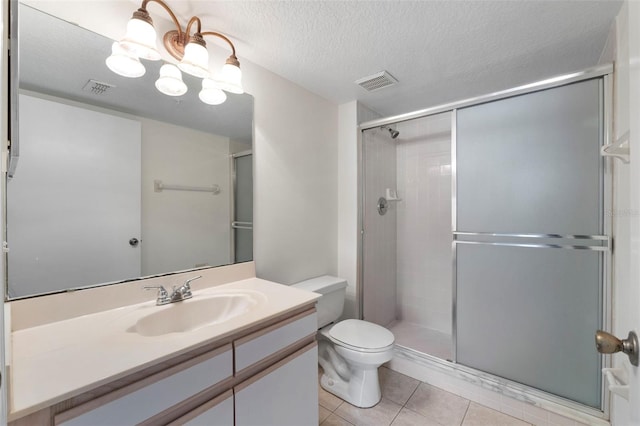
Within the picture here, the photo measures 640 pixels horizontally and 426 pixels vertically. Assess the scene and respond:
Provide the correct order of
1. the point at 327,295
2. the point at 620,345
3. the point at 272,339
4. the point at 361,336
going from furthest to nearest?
1. the point at 327,295
2. the point at 361,336
3. the point at 272,339
4. the point at 620,345

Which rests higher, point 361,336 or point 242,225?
point 242,225

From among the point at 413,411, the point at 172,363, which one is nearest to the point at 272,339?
the point at 172,363

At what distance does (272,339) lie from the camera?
3.63 ft

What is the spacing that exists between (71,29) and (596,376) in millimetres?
3027

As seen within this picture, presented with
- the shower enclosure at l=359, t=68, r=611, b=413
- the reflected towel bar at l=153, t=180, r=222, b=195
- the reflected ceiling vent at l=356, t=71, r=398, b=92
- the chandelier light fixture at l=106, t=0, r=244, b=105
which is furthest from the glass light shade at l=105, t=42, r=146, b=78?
the shower enclosure at l=359, t=68, r=611, b=413

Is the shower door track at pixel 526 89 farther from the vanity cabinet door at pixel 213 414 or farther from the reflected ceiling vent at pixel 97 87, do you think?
the vanity cabinet door at pixel 213 414

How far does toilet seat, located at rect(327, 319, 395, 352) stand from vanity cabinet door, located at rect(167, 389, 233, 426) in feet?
2.97

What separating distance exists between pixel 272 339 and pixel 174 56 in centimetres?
144

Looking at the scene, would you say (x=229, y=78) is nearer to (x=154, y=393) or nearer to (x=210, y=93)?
(x=210, y=93)

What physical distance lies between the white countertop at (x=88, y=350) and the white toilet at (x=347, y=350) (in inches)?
29.0

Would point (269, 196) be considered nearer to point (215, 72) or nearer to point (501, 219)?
point (215, 72)

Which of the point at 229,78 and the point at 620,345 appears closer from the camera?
the point at 620,345

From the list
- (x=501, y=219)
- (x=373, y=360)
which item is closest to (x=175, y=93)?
(x=373, y=360)

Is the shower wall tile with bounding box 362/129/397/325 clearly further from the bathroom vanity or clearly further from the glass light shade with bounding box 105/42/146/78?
the glass light shade with bounding box 105/42/146/78
